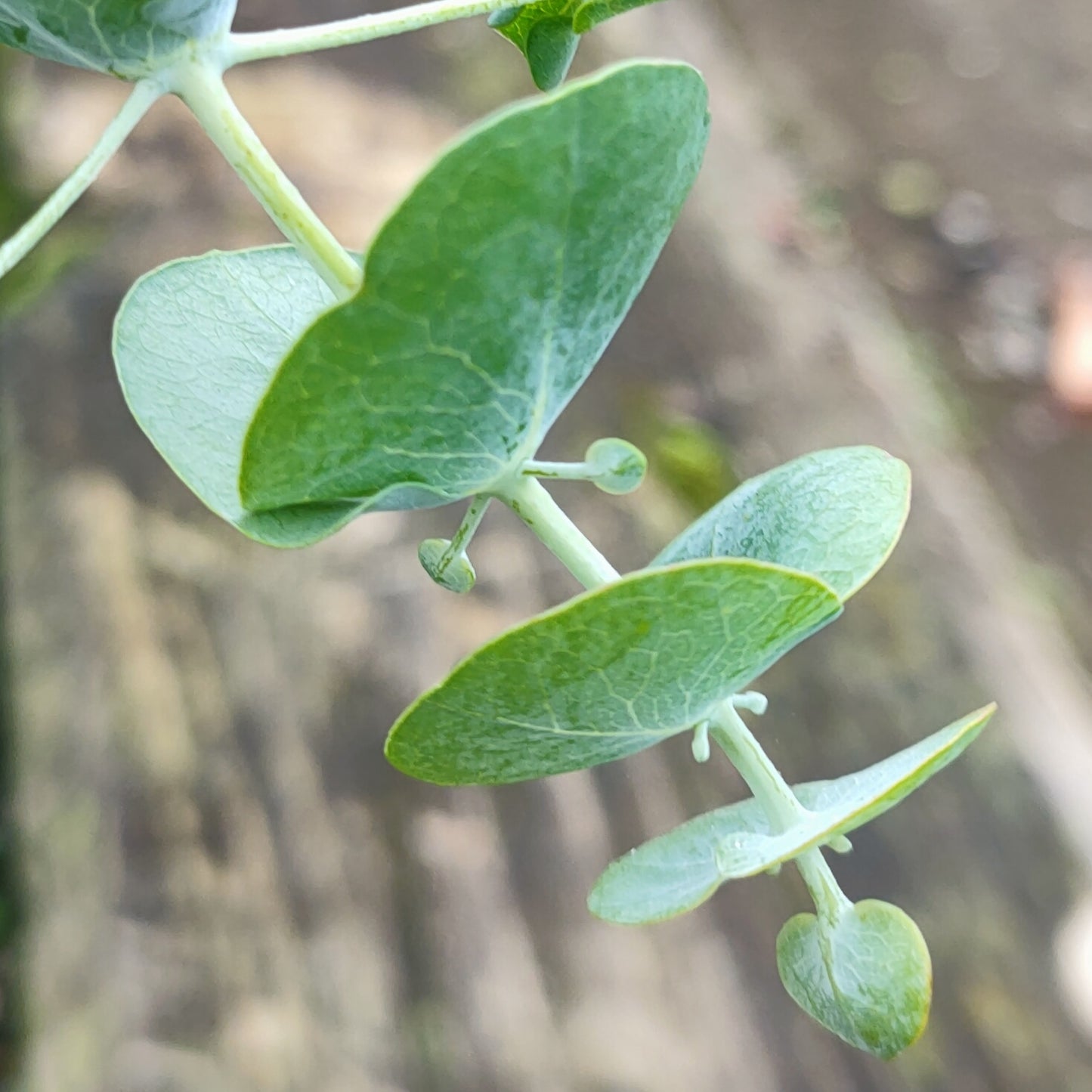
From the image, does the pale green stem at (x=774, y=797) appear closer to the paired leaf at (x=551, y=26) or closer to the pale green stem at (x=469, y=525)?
the pale green stem at (x=469, y=525)

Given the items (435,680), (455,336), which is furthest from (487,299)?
(435,680)

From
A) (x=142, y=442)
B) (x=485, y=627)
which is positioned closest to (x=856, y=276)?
(x=485, y=627)

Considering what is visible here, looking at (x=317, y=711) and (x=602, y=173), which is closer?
(x=602, y=173)

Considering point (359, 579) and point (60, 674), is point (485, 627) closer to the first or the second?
point (359, 579)

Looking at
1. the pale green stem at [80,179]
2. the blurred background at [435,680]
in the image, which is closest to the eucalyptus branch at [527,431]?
the pale green stem at [80,179]

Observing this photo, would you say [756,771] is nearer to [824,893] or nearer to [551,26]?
[824,893]

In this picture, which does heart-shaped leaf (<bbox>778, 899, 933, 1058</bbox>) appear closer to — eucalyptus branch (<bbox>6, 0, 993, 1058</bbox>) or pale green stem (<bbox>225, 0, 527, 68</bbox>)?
eucalyptus branch (<bbox>6, 0, 993, 1058</bbox>)
